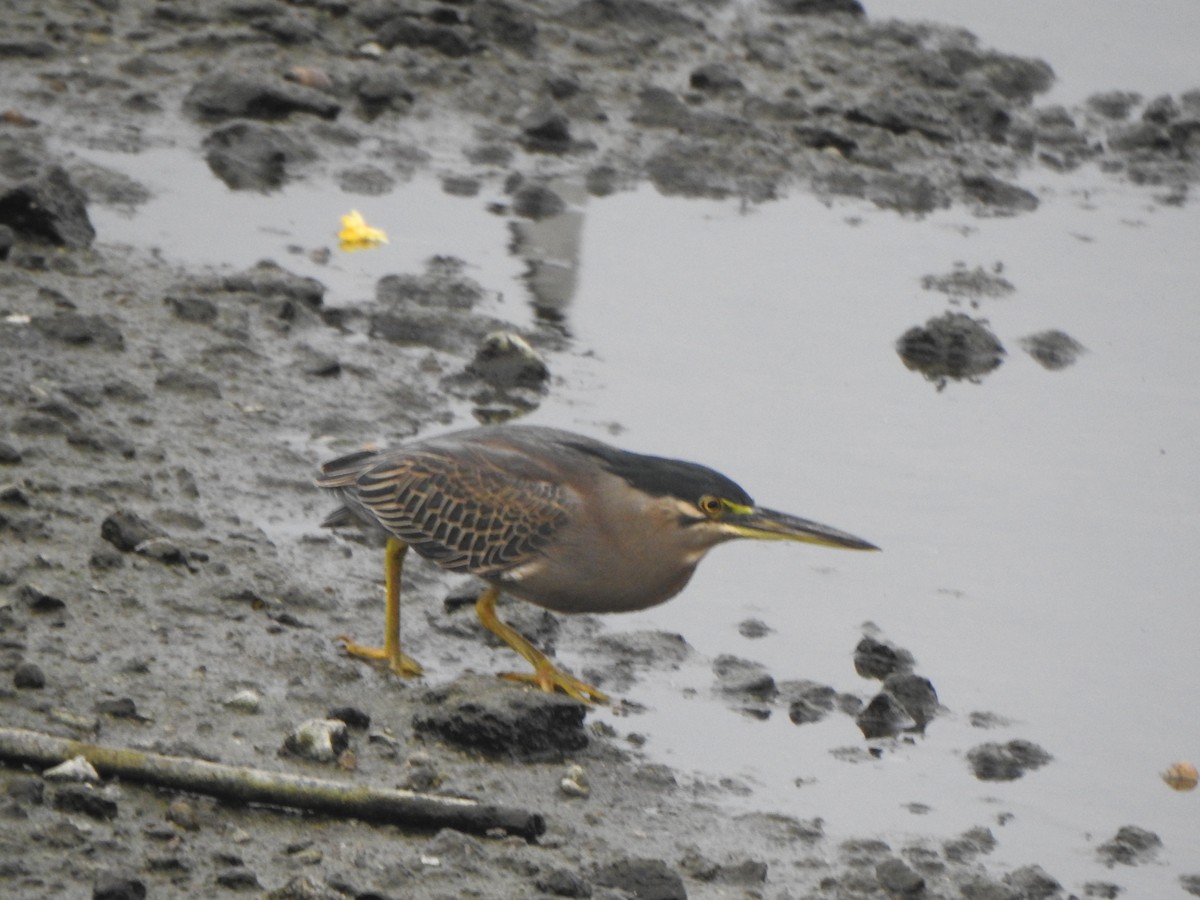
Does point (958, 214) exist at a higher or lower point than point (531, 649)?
higher

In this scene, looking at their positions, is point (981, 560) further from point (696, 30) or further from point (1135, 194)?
point (696, 30)

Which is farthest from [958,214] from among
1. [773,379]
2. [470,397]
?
[470,397]

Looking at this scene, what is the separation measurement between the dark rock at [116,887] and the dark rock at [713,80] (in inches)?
323

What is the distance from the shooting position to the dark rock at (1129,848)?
18.1 ft

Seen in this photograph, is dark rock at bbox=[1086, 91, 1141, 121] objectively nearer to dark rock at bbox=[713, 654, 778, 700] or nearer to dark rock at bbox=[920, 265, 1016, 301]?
dark rock at bbox=[920, 265, 1016, 301]

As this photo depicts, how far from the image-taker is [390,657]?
6.14 meters

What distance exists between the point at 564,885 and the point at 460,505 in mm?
1770

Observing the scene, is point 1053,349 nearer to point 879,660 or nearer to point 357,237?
point 879,660

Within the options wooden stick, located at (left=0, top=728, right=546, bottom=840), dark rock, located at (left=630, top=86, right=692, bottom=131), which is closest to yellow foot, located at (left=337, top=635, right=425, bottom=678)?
wooden stick, located at (left=0, top=728, right=546, bottom=840)

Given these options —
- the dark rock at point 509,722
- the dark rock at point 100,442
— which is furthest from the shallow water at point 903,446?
the dark rock at point 100,442

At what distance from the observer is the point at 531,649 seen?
628 cm

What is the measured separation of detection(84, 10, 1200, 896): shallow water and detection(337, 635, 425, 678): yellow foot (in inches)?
26.7

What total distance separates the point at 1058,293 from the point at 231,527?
4.92 m

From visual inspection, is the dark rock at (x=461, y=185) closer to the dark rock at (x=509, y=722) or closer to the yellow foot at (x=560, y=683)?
the yellow foot at (x=560, y=683)
